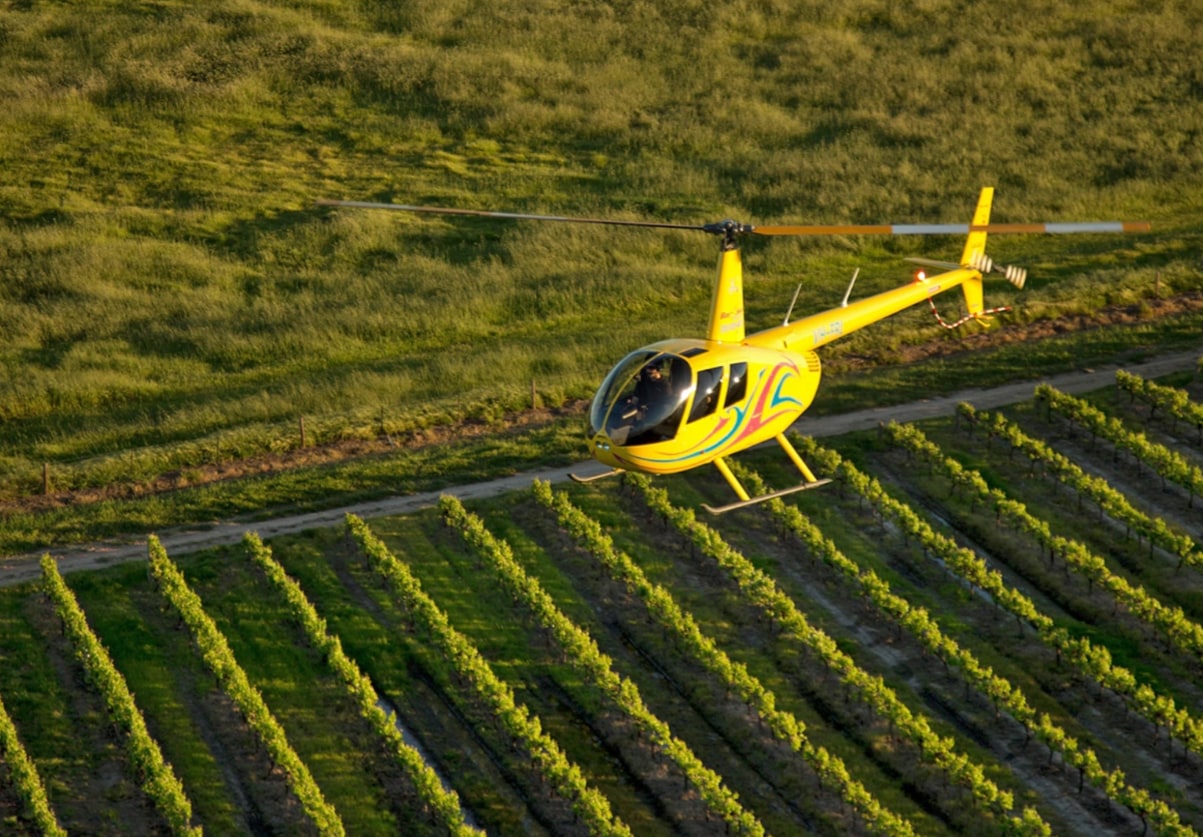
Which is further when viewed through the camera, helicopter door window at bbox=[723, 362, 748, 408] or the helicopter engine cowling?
helicopter door window at bbox=[723, 362, 748, 408]

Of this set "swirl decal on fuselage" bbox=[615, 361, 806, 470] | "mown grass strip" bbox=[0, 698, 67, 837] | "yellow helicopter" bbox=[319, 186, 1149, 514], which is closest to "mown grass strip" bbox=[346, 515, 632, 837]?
"yellow helicopter" bbox=[319, 186, 1149, 514]

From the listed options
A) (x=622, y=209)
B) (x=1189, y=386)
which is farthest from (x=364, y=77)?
(x=1189, y=386)

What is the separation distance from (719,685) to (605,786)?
315 cm

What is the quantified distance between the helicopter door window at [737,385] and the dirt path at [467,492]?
6.09 meters

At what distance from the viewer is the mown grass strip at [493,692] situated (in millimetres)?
24516

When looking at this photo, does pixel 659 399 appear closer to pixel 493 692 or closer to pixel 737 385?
pixel 737 385

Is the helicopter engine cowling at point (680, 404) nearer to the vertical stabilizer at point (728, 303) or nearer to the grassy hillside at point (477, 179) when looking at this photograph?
the vertical stabilizer at point (728, 303)

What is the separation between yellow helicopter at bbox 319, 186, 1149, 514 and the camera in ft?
92.2

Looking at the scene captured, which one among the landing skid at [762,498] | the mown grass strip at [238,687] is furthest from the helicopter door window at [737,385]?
the mown grass strip at [238,687]

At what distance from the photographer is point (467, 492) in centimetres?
3431

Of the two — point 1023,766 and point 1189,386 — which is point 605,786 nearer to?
point 1023,766

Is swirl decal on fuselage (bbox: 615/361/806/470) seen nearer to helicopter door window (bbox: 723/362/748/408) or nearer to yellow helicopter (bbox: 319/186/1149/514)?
yellow helicopter (bbox: 319/186/1149/514)

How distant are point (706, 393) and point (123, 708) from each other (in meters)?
10.8

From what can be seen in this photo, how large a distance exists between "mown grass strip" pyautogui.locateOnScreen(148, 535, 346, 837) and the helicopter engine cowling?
6.96 meters
